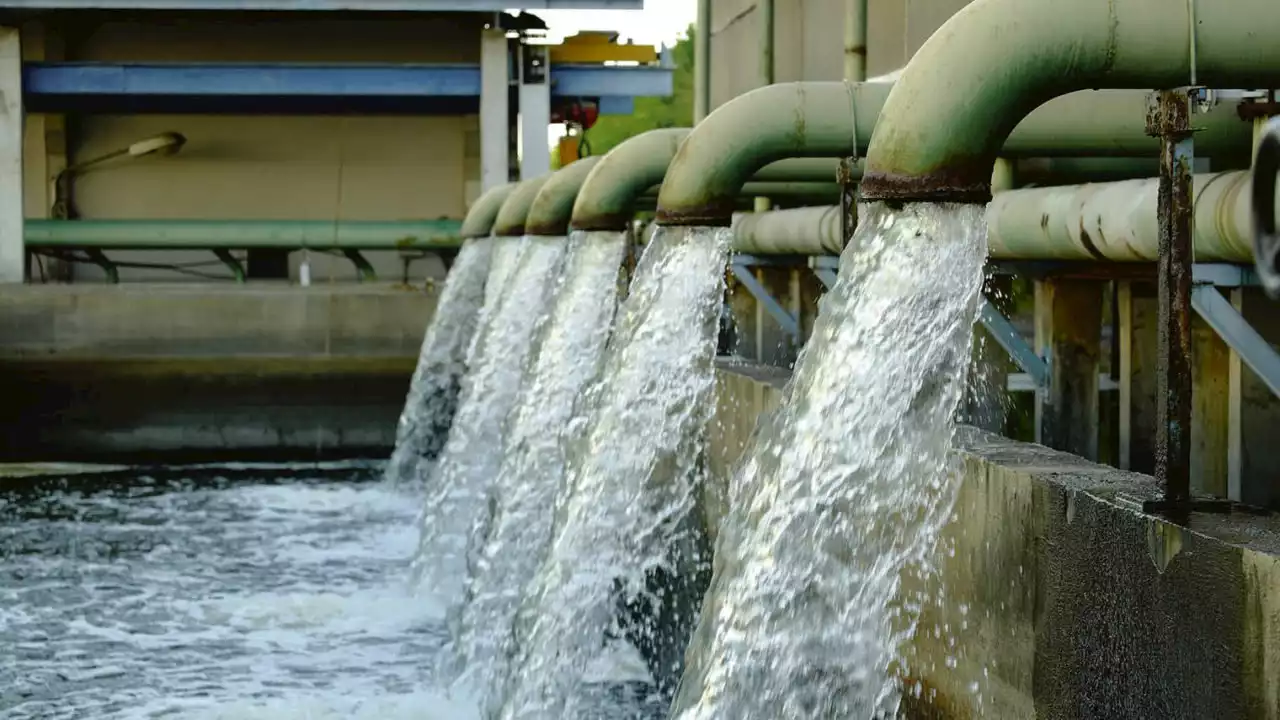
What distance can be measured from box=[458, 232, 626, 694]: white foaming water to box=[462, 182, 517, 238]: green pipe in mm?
5745

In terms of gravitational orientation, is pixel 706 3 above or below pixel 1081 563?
above

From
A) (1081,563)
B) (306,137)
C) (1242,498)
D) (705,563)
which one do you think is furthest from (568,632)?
(306,137)

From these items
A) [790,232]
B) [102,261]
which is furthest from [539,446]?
[102,261]

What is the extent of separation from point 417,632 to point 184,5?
37.9ft

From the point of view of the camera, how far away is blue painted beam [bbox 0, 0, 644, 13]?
60.8 feet

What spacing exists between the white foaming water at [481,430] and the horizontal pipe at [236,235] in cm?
588

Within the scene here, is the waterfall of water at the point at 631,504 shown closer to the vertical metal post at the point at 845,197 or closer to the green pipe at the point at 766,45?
the vertical metal post at the point at 845,197

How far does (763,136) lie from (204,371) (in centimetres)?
1190

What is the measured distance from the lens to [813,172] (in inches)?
282

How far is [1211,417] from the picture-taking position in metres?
4.99

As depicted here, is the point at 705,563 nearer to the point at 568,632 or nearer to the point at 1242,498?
the point at 568,632

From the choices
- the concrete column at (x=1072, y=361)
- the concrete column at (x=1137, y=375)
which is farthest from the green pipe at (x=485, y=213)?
the concrete column at (x=1137, y=375)

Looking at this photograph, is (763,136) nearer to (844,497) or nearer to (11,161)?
(844,497)

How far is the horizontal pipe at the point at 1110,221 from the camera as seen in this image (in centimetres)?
420
